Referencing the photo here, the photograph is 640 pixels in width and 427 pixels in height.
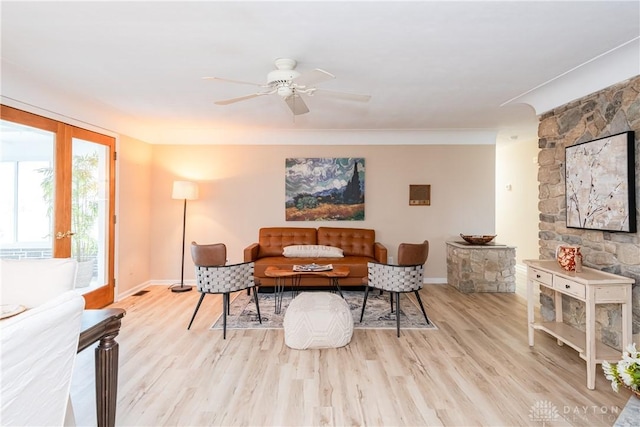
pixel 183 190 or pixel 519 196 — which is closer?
pixel 183 190

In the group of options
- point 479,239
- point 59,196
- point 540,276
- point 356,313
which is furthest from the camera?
point 479,239

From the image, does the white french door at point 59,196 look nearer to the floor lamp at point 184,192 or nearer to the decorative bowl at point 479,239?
the floor lamp at point 184,192

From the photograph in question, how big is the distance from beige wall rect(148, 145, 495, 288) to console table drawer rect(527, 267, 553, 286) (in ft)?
8.39

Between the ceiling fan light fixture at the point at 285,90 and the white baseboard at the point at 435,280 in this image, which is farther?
the white baseboard at the point at 435,280

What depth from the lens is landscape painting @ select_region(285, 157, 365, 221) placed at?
555 centimetres

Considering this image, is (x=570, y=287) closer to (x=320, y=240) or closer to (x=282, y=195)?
(x=320, y=240)

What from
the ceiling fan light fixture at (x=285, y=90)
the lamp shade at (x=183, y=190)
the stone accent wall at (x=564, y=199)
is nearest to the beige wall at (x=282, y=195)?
the lamp shade at (x=183, y=190)

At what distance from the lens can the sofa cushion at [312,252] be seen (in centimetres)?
494

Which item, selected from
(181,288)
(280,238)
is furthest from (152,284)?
(280,238)

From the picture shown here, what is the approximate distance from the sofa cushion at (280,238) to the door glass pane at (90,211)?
7.16 feet

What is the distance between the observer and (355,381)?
248 centimetres

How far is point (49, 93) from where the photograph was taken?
134 inches

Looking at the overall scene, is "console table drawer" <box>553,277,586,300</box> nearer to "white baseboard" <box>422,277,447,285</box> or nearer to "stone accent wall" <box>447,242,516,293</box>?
"stone accent wall" <box>447,242,516,293</box>

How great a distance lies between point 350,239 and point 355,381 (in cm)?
300
